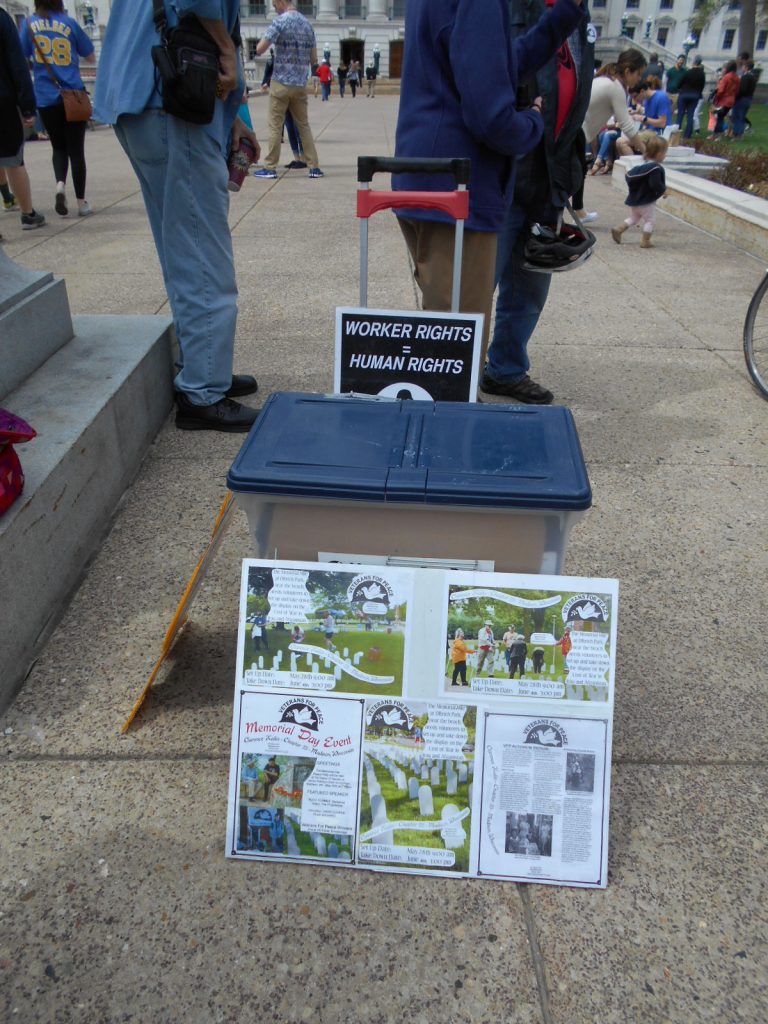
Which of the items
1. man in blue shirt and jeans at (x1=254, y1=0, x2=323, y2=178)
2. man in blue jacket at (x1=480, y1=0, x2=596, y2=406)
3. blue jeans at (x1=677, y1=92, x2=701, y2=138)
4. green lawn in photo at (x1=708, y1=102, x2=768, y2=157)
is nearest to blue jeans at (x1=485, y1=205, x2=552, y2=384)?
man in blue jacket at (x1=480, y1=0, x2=596, y2=406)

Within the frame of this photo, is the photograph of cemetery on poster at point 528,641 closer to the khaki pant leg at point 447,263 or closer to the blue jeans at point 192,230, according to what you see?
the khaki pant leg at point 447,263

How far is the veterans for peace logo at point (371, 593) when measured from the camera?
1.69 meters

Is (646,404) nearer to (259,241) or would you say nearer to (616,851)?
(616,851)

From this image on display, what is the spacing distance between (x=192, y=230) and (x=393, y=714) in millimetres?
2419

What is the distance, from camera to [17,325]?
3191mm

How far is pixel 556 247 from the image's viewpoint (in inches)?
138

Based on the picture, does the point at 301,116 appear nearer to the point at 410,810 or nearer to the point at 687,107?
the point at 410,810

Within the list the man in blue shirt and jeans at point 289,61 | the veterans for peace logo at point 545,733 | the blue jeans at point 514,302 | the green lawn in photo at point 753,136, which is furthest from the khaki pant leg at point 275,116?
the veterans for peace logo at point 545,733

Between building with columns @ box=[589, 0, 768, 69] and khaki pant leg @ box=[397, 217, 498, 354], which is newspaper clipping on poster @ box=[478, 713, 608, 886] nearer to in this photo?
khaki pant leg @ box=[397, 217, 498, 354]

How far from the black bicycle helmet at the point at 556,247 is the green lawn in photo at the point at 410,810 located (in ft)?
8.18

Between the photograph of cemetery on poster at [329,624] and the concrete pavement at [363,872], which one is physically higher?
the photograph of cemetery on poster at [329,624]

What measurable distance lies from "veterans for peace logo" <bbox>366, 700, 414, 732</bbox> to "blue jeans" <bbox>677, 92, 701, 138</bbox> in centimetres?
2168

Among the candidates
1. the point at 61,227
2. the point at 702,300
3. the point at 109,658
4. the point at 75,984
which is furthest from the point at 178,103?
the point at 61,227

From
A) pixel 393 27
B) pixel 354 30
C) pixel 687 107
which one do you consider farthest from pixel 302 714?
pixel 354 30
